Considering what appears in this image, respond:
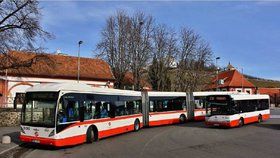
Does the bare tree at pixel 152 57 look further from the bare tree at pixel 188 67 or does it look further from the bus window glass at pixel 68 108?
the bus window glass at pixel 68 108

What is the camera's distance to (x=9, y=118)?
28859 mm

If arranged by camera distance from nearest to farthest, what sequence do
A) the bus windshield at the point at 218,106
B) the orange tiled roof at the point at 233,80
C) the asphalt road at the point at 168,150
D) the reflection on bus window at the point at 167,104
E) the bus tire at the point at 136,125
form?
the asphalt road at the point at 168,150, the bus tire at the point at 136,125, the bus windshield at the point at 218,106, the reflection on bus window at the point at 167,104, the orange tiled roof at the point at 233,80

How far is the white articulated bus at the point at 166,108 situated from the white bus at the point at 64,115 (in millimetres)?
8213

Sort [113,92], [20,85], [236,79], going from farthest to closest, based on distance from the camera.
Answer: [236,79] → [20,85] → [113,92]

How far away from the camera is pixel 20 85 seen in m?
47.1

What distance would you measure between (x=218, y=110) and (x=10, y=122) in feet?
54.0

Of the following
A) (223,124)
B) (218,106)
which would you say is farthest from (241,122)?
(218,106)

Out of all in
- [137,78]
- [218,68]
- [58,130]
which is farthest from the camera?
[218,68]

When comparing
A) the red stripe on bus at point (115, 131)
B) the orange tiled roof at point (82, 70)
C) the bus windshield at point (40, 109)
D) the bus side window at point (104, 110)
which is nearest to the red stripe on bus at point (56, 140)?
the bus windshield at point (40, 109)

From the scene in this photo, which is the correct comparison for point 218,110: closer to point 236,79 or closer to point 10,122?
point 10,122

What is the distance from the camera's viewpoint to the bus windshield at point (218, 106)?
27062 mm

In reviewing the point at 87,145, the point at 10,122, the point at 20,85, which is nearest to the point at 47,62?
the point at 10,122

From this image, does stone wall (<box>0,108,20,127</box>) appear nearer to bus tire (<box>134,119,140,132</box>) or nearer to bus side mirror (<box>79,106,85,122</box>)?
bus tire (<box>134,119,140,132</box>)

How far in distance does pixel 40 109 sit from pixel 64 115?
113 cm
